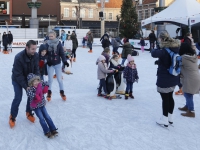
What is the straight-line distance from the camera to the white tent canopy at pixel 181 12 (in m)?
15.5

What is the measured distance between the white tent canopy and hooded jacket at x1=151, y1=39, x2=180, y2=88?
1166 cm

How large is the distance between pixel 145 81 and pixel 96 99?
2.69 metres

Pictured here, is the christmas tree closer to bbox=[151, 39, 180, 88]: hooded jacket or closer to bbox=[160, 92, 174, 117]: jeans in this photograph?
bbox=[160, 92, 174, 117]: jeans

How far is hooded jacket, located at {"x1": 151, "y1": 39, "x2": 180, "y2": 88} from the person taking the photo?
430 centimetres

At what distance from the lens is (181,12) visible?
52.2 feet

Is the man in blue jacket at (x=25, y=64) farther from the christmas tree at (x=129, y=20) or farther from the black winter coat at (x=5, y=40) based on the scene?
the christmas tree at (x=129, y=20)

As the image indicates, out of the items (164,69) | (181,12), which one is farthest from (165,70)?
(181,12)

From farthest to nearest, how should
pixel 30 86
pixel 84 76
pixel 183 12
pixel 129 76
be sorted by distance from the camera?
pixel 183 12, pixel 84 76, pixel 129 76, pixel 30 86

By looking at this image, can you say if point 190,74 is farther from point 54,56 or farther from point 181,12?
point 181,12

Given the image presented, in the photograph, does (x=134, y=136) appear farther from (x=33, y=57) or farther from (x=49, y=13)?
(x=49, y=13)

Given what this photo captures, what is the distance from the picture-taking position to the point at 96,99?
6.58 meters

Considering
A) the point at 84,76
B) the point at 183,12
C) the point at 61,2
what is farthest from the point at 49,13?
the point at 84,76

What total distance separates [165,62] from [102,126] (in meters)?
1.42

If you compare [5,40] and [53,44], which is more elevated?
[5,40]
